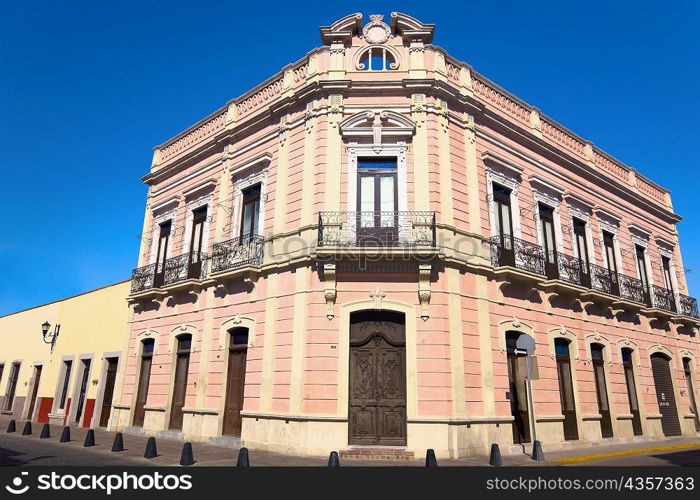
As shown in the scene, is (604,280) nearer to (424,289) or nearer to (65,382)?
(424,289)

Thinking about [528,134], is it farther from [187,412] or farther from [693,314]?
[187,412]

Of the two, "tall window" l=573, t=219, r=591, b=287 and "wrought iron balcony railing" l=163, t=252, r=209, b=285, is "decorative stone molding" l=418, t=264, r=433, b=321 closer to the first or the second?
"tall window" l=573, t=219, r=591, b=287

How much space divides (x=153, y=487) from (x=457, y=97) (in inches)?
491

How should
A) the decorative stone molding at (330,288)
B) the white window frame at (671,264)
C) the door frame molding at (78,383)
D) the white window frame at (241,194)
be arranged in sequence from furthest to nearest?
the white window frame at (671,264) → the door frame molding at (78,383) → the white window frame at (241,194) → the decorative stone molding at (330,288)

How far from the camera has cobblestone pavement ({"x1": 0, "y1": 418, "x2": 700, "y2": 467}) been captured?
9786 millimetres

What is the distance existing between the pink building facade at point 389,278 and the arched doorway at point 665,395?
0.08 metres

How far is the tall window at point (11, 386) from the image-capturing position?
24.7m

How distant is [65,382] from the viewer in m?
21.0

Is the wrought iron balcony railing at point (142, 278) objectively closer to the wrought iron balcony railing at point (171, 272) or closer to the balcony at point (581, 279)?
the wrought iron balcony railing at point (171, 272)

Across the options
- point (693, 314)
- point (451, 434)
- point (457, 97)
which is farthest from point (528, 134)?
point (693, 314)

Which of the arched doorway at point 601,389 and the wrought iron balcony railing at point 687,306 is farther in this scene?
the wrought iron balcony railing at point 687,306

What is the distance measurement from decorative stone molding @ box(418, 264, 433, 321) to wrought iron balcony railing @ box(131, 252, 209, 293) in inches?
294

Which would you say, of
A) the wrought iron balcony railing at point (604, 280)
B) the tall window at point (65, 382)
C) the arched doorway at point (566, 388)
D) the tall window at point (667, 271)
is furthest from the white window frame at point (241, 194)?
the tall window at point (667, 271)

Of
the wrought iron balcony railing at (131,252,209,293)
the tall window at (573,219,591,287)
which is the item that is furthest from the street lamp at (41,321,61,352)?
the tall window at (573,219,591,287)
